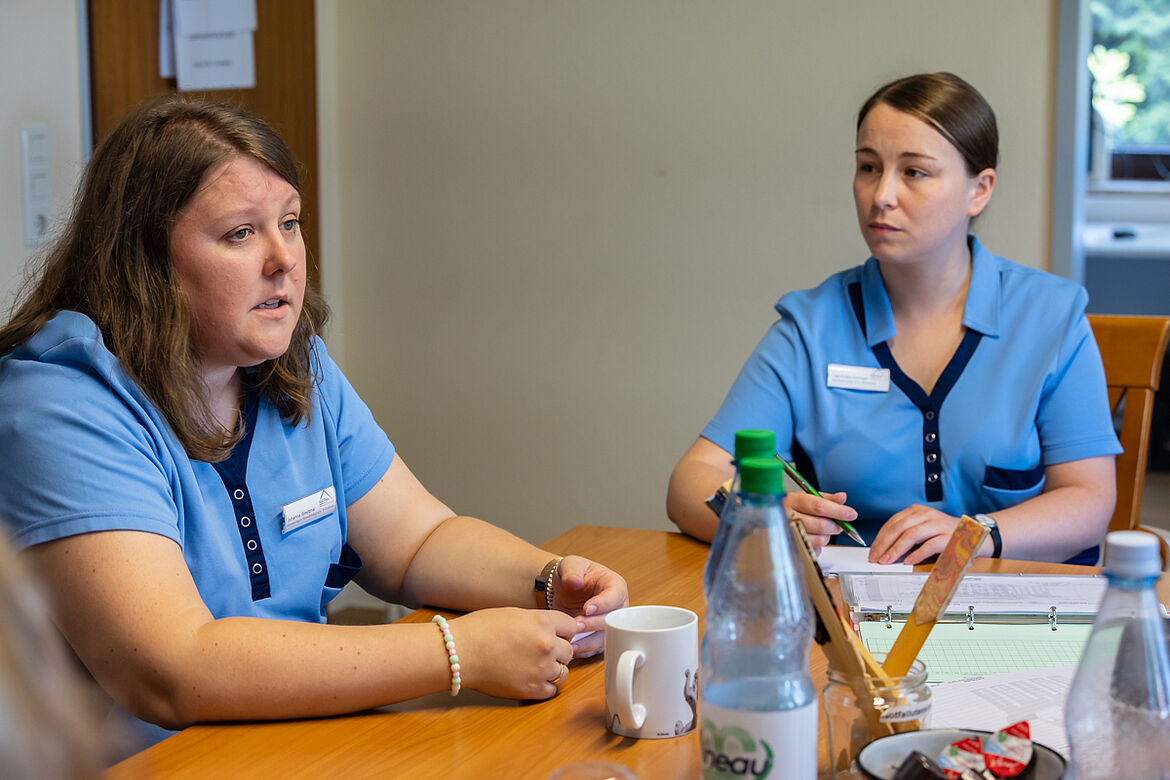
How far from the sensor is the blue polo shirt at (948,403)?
1.81 metres

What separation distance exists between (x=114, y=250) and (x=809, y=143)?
2.07 meters

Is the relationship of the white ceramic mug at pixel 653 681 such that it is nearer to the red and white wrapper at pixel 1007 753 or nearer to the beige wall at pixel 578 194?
the red and white wrapper at pixel 1007 753

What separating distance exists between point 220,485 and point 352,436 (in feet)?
0.80

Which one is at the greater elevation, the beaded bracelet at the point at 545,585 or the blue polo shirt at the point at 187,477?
the blue polo shirt at the point at 187,477

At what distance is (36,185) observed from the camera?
104 inches

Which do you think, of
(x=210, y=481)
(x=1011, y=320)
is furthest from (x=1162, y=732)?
(x=1011, y=320)

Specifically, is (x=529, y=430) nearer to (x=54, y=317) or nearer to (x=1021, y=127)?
(x=1021, y=127)

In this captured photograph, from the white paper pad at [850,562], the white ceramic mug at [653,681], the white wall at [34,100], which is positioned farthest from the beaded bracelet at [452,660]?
the white wall at [34,100]

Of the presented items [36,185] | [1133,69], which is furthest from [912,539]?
[1133,69]

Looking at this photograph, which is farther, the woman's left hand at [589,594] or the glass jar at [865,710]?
the woman's left hand at [589,594]

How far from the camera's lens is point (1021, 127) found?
106 inches

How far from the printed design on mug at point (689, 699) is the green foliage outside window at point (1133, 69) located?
520 centimetres

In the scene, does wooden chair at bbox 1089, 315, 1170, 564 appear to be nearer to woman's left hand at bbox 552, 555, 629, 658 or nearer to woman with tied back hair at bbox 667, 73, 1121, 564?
woman with tied back hair at bbox 667, 73, 1121, 564

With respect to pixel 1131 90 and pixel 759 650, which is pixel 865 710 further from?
Result: pixel 1131 90
